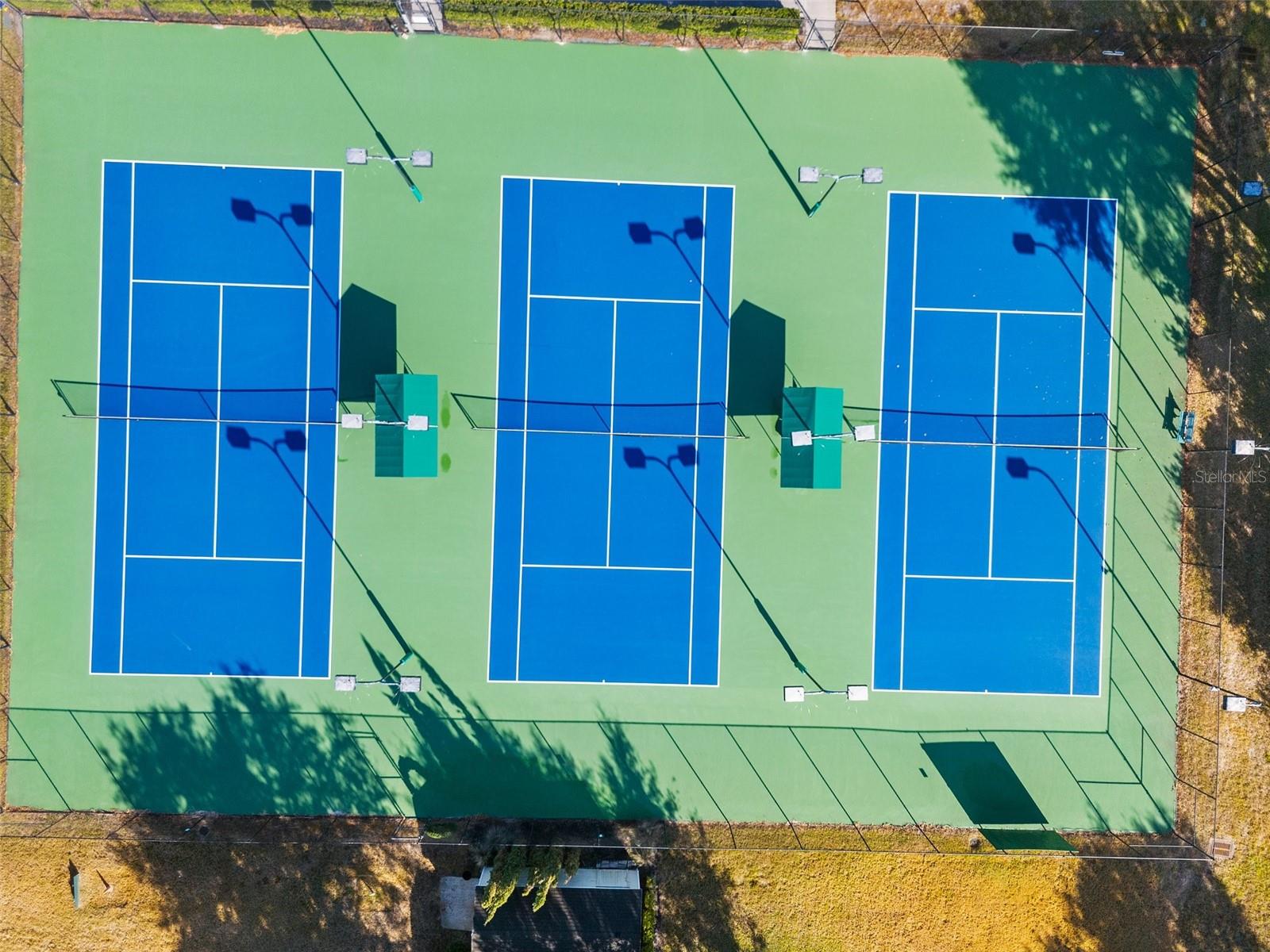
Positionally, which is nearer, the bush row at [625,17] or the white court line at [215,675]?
the bush row at [625,17]

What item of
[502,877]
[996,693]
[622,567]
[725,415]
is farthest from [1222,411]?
[502,877]

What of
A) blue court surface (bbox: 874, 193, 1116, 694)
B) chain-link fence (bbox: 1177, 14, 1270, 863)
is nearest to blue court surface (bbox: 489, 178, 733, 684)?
blue court surface (bbox: 874, 193, 1116, 694)

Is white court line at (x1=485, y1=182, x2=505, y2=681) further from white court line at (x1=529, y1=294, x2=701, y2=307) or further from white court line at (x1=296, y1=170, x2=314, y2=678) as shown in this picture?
white court line at (x1=296, y1=170, x2=314, y2=678)

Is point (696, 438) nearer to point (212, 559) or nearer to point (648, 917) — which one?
point (648, 917)

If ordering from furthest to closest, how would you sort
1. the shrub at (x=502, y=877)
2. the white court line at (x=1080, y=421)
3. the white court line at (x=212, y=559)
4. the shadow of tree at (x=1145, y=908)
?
the shadow of tree at (x=1145, y=908)
the white court line at (x=1080, y=421)
the white court line at (x=212, y=559)
the shrub at (x=502, y=877)

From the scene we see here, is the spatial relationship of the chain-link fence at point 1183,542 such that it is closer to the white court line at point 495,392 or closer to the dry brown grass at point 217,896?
the dry brown grass at point 217,896

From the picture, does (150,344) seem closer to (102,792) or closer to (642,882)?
(102,792)

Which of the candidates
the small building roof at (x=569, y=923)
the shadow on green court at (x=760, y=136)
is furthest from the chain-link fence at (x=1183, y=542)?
the small building roof at (x=569, y=923)
